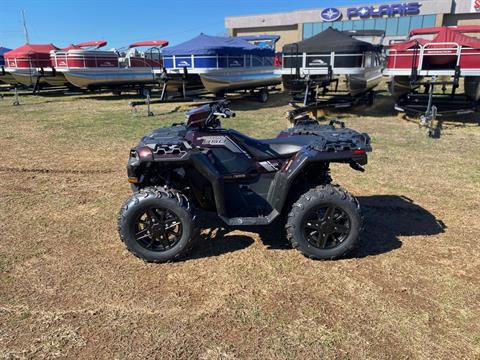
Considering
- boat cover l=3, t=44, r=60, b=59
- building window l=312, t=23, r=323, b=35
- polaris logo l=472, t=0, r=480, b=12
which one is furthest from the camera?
building window l=312, t=23, r=323, b=35

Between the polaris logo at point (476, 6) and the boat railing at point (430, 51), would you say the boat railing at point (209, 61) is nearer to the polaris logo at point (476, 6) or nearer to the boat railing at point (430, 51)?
the boat railing at point (430, 51)

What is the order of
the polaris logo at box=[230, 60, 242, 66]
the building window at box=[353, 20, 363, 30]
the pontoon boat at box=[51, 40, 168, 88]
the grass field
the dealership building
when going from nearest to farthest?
the grass field → the polaris logo at box=[230, 60, 242, 66] → the pontoon boat at box=[51, 40, 168, 88] → the dealership building → the building window at box=[353, 20, 363, 30]

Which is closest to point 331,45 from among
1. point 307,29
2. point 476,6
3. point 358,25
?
point 476,6

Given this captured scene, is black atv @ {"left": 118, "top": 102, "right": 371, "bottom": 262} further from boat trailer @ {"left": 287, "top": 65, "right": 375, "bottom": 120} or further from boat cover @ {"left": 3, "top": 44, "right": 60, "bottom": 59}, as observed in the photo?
boat cover @ {"left": 3, "top": 44, "right": 60, "bottom": 59}

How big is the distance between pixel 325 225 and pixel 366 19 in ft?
152


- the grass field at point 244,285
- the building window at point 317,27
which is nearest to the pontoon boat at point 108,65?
the grass field at point 244,285

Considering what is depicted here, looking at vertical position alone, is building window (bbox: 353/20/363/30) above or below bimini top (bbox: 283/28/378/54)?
above

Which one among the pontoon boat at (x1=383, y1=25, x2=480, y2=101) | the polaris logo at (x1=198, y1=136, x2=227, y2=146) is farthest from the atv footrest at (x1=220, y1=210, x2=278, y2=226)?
the pontoon boat at (x1=383, y1=25, x2=480, y2=101)

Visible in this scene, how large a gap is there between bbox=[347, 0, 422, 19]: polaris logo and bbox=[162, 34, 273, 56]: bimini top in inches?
1330

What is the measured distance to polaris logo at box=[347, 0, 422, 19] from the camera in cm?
4112

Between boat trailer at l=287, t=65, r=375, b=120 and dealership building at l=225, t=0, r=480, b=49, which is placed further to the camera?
dealership building at l=225, t=0, r=480, b=49

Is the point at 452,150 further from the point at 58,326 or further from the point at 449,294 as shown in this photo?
the point at 58,326

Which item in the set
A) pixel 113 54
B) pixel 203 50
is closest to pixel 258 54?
pixel 203 50

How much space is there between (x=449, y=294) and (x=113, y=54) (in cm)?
1629
